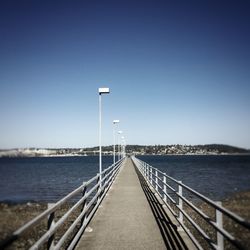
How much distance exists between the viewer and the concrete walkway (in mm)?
6574

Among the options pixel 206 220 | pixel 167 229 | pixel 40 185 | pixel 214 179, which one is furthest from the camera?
pixel 214 179

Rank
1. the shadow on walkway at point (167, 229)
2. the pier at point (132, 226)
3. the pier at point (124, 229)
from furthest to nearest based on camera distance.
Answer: the pier at point (124, 229)
the shadow on walkway at point (167, 229)
the pier at point (132, 226)

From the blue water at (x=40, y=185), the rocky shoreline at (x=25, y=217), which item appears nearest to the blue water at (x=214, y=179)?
the rocky shoreline at (x=25, y=217)

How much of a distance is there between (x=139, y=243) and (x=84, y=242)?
116cm

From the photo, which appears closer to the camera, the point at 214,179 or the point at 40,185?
the point at 40,185

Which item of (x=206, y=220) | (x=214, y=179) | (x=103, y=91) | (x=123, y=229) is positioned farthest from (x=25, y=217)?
(x=214, y=179)

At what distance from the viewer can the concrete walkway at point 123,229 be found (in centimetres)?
657

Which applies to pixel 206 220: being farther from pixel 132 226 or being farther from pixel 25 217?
pixel 25 217

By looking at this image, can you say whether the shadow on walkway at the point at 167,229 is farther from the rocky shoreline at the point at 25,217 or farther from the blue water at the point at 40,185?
the blue water at the point at 40,185

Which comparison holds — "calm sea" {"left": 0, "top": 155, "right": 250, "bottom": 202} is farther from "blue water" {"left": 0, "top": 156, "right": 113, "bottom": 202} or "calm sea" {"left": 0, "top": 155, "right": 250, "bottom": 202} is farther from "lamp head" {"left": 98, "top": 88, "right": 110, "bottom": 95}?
"lamp head" {"left": 98, "top": 88, "right": 110, "bottom": 95}

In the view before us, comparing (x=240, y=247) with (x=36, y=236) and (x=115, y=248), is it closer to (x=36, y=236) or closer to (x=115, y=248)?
(x=115, y=248)

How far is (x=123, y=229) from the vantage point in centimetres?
793

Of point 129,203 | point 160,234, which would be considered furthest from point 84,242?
point 129,203

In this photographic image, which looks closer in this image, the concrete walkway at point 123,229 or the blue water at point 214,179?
the concrete walkway at point 123,229
